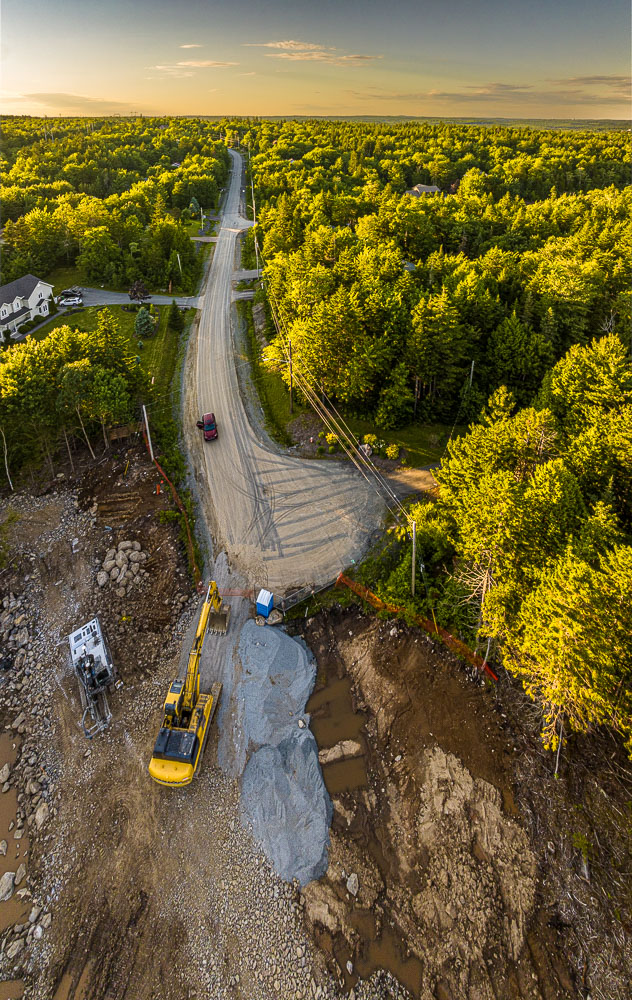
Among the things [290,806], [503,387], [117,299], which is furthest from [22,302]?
[290,806]

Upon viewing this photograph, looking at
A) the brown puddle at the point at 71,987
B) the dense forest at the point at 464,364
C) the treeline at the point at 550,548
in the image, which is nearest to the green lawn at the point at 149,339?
the dense forest at the point at 464,364

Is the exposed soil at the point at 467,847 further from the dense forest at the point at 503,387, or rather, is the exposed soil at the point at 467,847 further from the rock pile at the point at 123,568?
the rock pile at the point at 123,568

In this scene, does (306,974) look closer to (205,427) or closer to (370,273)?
(205,427)

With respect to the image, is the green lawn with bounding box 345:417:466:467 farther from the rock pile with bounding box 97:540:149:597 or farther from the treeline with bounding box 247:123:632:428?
the rock pile with bounding box 97:540:149:597

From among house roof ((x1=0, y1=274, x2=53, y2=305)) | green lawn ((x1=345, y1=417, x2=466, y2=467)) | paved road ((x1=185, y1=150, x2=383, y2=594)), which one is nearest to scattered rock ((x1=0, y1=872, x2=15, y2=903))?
paved road ((x1=185, y1=150, x2=383, y2=594))

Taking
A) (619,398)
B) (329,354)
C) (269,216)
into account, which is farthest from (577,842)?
(269,216)

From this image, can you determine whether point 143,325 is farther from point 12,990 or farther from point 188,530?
point 12,990
